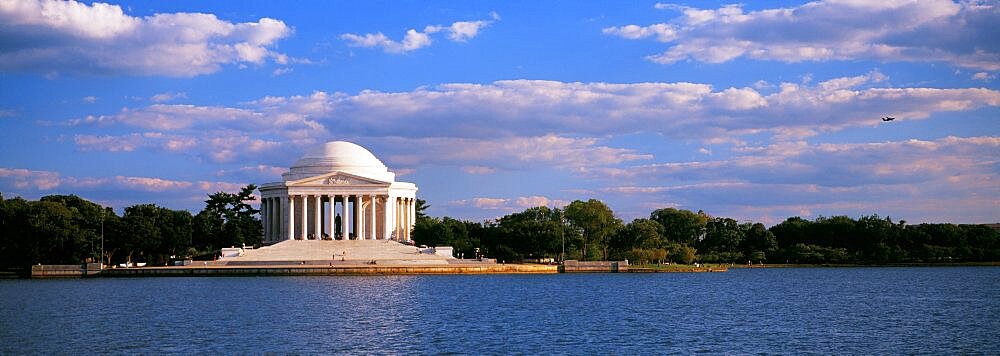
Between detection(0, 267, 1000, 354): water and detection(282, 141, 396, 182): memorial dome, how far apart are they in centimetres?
4732

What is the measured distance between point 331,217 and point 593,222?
3222cm

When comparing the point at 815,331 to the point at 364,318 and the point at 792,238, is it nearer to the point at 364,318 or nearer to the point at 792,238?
the point at 364,318

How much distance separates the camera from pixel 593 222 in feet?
495

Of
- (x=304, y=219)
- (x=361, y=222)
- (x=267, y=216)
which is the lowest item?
(x=361, y=222)

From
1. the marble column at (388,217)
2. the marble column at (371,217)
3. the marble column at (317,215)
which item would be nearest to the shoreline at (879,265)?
the marble column at (388,217)

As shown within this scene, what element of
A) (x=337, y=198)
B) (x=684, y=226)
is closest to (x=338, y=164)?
(x=337, y=198)

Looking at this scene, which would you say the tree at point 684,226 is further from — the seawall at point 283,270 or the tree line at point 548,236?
the seawall at point 283,270

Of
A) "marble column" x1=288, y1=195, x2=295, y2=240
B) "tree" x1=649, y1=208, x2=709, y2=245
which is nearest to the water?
"marble column" x1=288, y1=195, x2=295, y2=240

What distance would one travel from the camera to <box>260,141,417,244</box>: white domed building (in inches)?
5551

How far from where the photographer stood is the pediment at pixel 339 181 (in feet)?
462

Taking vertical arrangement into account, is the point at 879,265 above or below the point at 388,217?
below

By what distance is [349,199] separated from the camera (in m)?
148

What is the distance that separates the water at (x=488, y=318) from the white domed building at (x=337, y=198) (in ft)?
142

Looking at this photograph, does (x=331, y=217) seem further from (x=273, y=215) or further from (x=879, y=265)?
(x=879, y=265)
